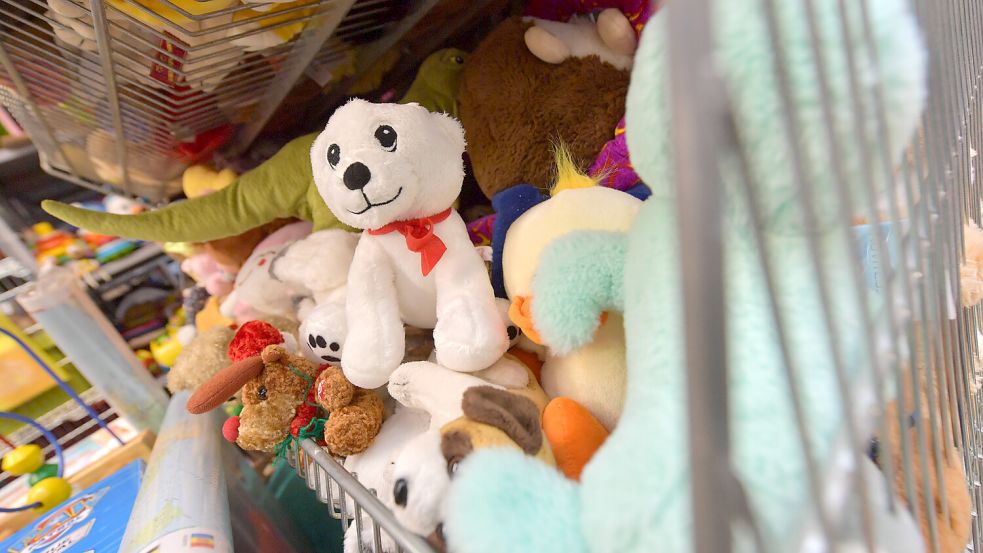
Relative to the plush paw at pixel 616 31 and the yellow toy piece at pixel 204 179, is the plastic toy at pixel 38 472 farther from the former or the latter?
the plush paw at pixel 616 31

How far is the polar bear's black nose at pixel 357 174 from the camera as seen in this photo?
486 mm

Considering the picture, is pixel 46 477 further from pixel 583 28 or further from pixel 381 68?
pixel 583 28

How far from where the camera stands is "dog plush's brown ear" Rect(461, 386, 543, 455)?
1.29ft

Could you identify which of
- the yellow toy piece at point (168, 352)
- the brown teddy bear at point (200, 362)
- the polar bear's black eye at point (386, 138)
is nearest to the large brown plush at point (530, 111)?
the polar bear's black eye at point (386, 138)

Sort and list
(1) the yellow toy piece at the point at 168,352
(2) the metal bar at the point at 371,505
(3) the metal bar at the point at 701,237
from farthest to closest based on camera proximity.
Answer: (1) the yellow toy piece at the point at 168,352 → (2) the metal bar at the point at 371,505 → (3) the metal bar at the point at 701,237

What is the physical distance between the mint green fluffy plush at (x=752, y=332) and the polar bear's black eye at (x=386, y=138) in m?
0.27

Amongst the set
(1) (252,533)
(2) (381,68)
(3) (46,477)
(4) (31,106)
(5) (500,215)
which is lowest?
(1) (252,533)

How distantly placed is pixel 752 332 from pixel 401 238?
0.39 m

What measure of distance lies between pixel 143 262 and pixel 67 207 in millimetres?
1104

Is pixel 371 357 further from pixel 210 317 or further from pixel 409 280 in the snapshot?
pixel 210 317

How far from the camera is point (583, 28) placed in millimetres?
743

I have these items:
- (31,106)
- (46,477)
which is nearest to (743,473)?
(31,106)

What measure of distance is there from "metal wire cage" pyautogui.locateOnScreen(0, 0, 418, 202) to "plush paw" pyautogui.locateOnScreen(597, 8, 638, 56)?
1.04 ft

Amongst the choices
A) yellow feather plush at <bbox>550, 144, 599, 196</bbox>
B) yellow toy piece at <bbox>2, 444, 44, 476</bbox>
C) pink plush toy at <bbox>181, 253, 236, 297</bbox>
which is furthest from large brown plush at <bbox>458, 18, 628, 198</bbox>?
yellow toy piece at <bbox>2, 444, 44, 476</bbox>
